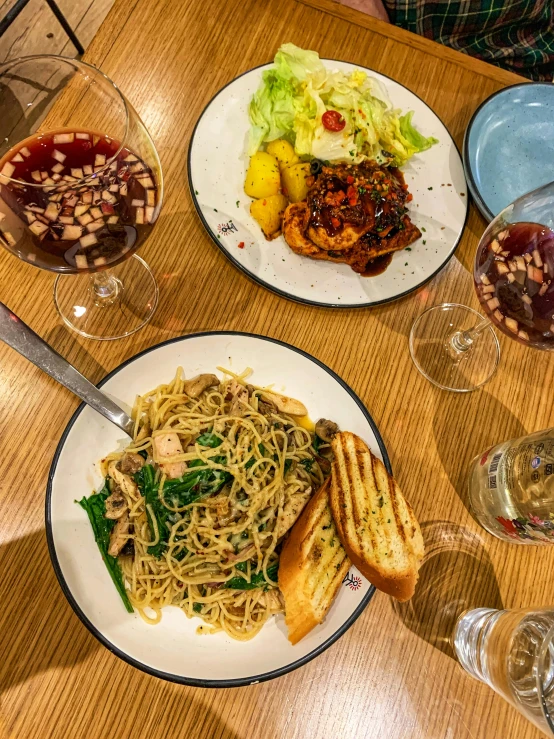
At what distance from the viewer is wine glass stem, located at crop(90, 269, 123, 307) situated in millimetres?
1859

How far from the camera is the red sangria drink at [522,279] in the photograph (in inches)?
58.8

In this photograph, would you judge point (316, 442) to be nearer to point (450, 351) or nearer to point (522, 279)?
point (450, 351)

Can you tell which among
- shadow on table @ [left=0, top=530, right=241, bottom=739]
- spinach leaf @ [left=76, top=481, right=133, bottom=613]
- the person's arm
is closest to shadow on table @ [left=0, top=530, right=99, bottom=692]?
shadow on table @ [left=0, top=530, right=241, bottom=739]

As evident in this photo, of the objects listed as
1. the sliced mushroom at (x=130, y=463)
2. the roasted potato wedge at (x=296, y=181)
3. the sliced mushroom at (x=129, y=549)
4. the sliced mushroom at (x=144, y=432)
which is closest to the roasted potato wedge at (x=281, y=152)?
the roasted potato wedge at (x=296, y=181)

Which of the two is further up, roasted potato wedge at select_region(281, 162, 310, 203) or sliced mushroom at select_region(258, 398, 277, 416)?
roasted potato wedge at select_region(281, 162, 310, 203)

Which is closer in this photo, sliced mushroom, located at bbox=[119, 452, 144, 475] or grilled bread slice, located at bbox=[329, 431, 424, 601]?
grilled bread slice, located at bbox=[329, 431, 424, 601]

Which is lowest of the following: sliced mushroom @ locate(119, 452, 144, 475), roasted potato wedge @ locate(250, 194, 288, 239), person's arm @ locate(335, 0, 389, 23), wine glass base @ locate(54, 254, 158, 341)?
sliced mushroom @ locate(119, 452, 144, 475)

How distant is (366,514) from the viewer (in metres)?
1.54

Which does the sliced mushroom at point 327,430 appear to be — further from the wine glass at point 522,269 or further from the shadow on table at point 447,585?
the wine glass at point 522,269

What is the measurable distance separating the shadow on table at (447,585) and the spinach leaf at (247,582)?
1.30ft

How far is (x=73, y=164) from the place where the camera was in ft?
4.70

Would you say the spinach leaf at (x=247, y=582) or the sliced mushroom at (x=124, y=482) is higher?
the sliced mushroom at (x=124, y=482)

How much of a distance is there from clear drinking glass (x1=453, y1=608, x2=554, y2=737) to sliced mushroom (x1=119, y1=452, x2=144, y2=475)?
1.12 metres

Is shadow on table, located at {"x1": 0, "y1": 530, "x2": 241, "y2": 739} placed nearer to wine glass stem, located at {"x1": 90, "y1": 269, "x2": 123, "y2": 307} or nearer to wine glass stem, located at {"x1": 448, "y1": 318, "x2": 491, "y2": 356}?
wine glass stem, located at {"x1": 90, "y1": 269, "x2": 123, "y2": 307}
